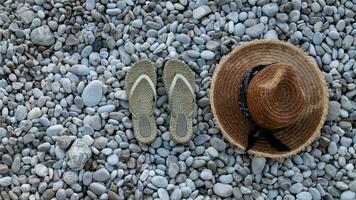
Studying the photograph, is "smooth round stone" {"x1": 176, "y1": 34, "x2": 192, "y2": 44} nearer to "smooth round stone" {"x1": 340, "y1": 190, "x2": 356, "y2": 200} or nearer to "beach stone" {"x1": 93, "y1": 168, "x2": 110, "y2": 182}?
"beach stone" {"x1": 93, "y1": 168, "x2": 110, "y2": 182}

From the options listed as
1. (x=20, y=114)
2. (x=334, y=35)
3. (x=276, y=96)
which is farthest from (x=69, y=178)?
(x=334, y=35)

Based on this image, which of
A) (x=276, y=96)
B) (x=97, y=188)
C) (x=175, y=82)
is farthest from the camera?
(x=175, y=82)

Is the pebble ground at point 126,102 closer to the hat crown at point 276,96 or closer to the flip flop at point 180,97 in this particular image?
the flip flop at point 180,97

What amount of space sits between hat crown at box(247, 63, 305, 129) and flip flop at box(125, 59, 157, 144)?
1.28 feet

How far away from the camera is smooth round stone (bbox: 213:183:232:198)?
2.42 metres

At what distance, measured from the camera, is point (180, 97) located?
2.49 m

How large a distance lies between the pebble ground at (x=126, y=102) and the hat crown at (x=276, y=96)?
23cm

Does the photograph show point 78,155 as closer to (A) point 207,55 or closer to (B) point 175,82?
(B) point 175,82

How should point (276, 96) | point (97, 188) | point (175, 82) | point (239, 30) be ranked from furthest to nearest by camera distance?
point (239, 30) → point (175, 82) → point (97, 188) → point (276, 96)

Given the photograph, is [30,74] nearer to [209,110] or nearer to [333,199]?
[209,110]

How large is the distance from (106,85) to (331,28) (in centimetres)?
94

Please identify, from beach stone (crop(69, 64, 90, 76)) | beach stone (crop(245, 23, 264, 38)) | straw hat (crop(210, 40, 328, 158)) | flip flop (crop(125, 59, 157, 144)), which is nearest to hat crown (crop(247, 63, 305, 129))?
straw hat (crop(210, 40, 328, 158))

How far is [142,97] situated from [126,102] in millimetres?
68

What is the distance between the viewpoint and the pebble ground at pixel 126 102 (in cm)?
240
